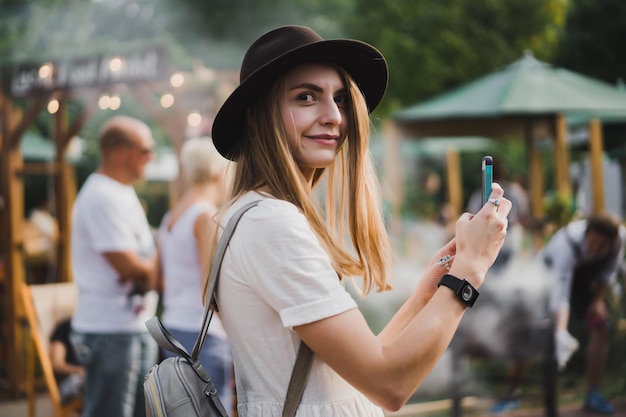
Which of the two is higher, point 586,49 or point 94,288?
point 586,49

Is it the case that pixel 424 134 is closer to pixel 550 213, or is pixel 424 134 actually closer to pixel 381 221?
pixel 550 213

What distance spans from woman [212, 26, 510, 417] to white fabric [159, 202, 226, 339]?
1.83 metres

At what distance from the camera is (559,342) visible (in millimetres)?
5105

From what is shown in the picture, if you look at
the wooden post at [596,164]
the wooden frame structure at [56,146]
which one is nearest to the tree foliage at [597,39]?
the wooden post at [596,164]

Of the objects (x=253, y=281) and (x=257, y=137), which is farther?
(x=257, y=137)

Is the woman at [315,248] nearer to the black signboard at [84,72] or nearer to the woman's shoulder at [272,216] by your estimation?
the woman's shoulder at [272,216]

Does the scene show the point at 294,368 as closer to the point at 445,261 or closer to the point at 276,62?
the point at 445,261

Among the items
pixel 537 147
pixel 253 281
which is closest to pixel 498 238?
pixel 253 281

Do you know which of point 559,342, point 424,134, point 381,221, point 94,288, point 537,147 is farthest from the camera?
point 424,134

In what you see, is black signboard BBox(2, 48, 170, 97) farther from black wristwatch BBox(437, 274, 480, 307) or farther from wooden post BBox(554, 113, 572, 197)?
black wristwatch BBox(437, 274, 480, 307)

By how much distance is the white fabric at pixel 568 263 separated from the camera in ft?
16.8

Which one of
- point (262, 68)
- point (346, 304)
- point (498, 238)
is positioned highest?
point (262, 68)

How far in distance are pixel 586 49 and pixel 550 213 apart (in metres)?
1.16

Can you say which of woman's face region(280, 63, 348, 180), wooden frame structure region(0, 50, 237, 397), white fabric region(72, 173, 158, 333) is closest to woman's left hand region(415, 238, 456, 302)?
woman's face region(280, 63, 348, 180)
